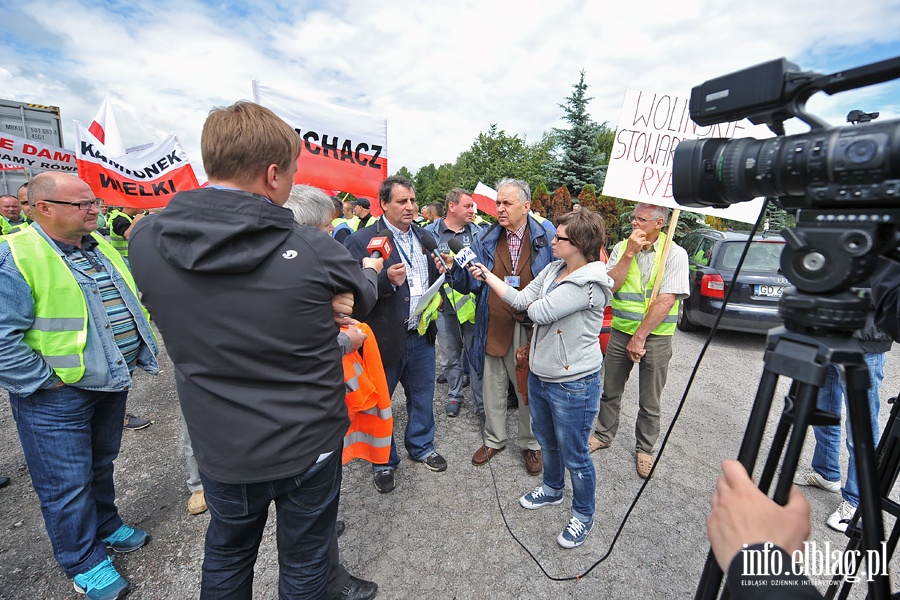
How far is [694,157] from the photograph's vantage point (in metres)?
1.08

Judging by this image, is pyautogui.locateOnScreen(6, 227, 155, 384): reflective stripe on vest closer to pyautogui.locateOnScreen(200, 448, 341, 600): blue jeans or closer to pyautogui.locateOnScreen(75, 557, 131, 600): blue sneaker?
pyautogui.locateOnScreen(75, 557, 131, 600): blue sneaker

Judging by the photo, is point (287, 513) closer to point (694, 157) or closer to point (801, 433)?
point (801, 433)

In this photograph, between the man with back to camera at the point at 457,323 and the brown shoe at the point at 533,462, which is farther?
the man with back to camera at the point at 457,323

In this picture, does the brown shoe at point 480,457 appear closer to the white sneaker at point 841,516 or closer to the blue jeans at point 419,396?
the blue jeans at point 419,396

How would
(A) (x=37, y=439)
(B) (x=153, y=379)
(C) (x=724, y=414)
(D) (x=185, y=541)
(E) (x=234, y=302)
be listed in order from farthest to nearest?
1. (B) (x=153, y=379)
2. (C) (x=724, y=414)
3. (D) (x=185, y=541)
4. (A) (x=37, y=439)
5. (E) (x=234, y=302)

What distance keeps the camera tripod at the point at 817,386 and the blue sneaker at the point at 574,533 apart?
66.9 inches

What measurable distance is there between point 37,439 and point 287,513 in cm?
147

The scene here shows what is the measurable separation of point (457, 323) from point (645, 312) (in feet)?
5.99

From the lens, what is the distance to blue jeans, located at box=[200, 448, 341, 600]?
1491 mm

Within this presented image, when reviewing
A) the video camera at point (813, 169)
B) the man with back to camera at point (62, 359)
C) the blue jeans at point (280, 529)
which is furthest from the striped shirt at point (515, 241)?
the man with back to camera at point (62, 359)

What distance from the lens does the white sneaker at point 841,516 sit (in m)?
2.54

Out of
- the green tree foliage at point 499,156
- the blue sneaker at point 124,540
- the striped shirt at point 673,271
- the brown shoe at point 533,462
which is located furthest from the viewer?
the green tree foliage at point 499,156

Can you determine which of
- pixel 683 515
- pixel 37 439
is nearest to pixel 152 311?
pixel 37 439

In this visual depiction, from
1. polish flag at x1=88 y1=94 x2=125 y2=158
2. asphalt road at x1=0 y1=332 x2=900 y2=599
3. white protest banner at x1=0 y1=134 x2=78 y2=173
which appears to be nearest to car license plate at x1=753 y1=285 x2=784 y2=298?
asphalt road at x1=0 y1=332 x2=900 y2=599
